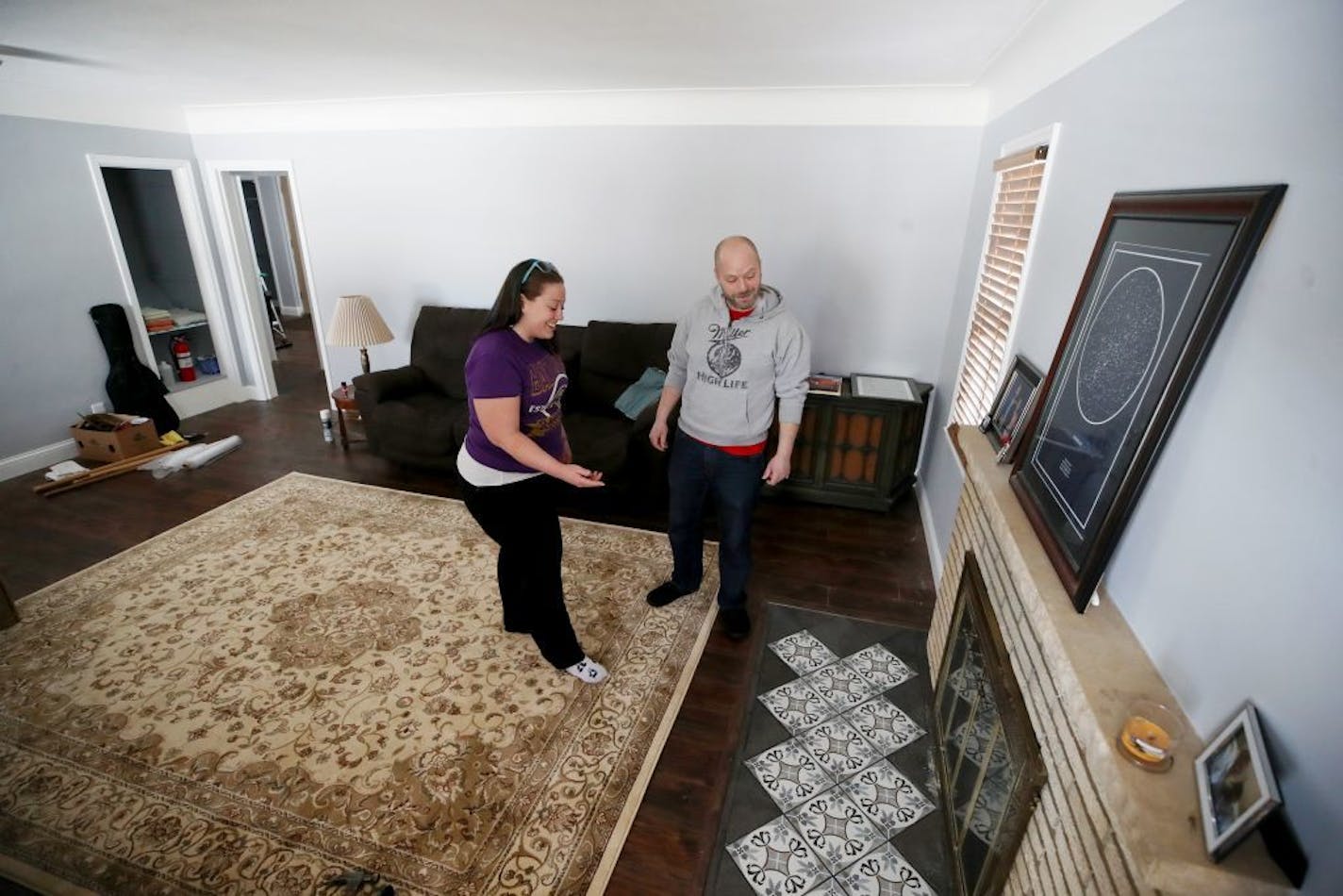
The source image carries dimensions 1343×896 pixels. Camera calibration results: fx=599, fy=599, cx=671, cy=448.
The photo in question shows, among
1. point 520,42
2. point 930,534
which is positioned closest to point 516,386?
point 520,42

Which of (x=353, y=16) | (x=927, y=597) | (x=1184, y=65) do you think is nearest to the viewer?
(x=1184, y=65)

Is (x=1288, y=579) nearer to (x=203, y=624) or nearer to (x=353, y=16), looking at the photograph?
(x=353, y=16)

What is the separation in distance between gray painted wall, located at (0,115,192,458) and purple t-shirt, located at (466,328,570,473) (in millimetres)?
3983

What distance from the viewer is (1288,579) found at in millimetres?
738

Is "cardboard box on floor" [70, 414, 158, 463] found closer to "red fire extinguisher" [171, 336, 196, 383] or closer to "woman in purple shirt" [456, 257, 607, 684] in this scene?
"red fire extinguisher" [171, 336, 196, 383]

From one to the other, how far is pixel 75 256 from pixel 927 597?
5657 mm

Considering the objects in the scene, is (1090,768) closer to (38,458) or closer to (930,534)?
(930,534)

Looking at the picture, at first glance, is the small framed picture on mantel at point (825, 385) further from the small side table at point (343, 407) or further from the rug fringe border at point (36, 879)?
the rug fringe border at point (36, 879)

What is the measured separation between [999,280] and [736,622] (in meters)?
1.82

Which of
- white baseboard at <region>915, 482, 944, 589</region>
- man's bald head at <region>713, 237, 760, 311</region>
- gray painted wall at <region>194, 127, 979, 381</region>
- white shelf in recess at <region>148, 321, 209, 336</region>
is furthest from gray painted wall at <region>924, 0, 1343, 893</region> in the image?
white shelf in recess at <region>148, 321, 209, 336</region>

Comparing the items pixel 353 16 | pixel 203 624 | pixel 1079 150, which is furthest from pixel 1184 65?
pixel 203 624

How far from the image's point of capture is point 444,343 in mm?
4160

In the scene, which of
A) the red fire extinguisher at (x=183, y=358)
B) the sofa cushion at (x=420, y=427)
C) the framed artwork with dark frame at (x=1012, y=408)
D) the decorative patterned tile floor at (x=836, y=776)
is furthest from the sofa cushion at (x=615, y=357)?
the red fire extinguisher at (x=183, y=358)

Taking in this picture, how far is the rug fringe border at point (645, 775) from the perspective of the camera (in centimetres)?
162
